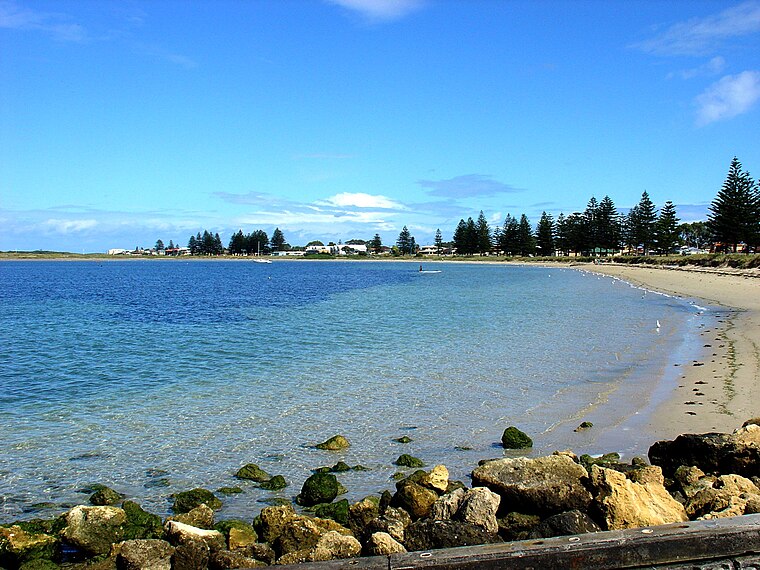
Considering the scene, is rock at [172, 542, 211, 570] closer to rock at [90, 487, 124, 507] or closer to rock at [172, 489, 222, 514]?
rock at [172, 489, 222, 514]

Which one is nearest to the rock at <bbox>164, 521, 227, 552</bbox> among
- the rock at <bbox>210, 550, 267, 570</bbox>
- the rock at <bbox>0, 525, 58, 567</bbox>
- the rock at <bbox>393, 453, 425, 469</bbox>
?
the rock at <bbox>210, 550, 267, 570</bbox>

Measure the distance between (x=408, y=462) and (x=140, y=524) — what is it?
3680 mm

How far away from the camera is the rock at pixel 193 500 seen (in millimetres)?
7130

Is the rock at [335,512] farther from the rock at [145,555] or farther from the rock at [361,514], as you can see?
the rock at [145,555]

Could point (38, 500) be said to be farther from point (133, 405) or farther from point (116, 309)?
point (116, 309)

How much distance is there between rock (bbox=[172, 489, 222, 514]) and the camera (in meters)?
7.13

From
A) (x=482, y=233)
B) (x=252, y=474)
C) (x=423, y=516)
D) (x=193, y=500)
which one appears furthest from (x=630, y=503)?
(x=482, y=233)

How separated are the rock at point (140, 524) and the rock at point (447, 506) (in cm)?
264

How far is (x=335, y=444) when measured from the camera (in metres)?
9.54

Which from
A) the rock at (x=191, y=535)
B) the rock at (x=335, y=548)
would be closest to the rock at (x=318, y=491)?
the rock at (x=191, y=535)

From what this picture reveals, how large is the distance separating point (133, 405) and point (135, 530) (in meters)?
7.07

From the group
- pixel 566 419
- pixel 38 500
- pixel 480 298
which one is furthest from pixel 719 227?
pixel 38 500

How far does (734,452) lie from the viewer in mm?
6777

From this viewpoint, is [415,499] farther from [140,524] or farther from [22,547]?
[22,547]
